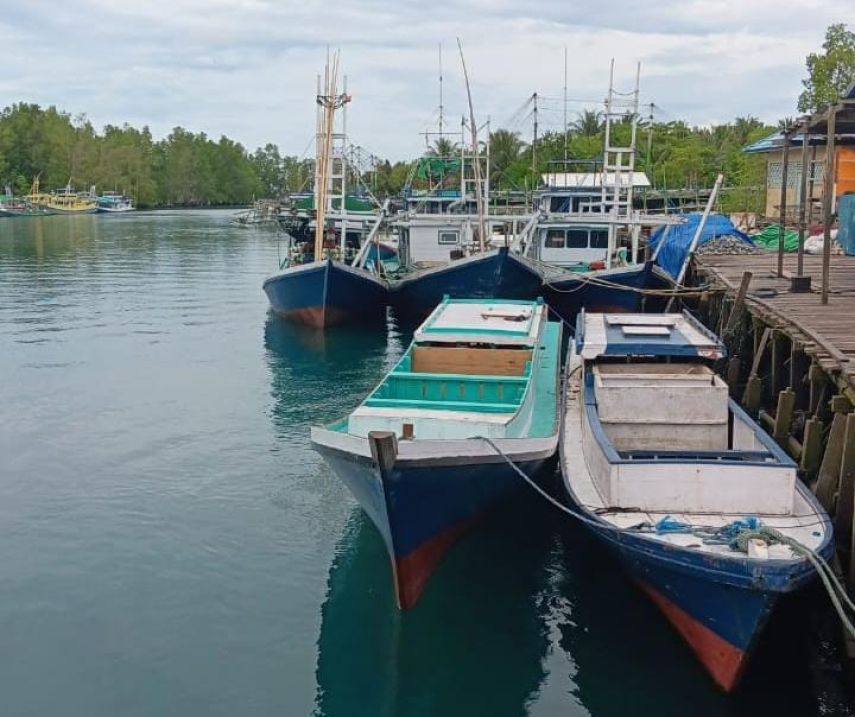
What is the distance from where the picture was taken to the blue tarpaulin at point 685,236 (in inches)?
1141

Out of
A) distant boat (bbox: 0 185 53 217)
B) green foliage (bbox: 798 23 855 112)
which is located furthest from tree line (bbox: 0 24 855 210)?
distant boat (bbox: 0 185 53 217)

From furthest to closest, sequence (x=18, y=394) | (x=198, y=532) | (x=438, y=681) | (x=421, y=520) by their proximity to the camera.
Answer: (x=18, y=394)
(x=198, y=532)
(x=421, y=520)
(x=438, y=681)

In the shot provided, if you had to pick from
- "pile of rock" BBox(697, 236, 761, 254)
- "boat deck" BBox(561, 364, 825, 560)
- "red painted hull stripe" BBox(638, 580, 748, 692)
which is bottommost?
"red painted hull stripe" BBox(638, 580, 748, 692)

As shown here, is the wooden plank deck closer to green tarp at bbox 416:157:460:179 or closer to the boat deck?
the boat deck

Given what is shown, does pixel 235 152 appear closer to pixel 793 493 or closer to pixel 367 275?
pixel 367 275

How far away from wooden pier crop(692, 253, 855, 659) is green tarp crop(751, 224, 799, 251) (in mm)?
3643

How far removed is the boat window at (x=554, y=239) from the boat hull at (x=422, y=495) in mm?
21012

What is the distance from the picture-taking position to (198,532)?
544 inches

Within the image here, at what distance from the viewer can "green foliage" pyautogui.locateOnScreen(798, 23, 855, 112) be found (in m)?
35.8

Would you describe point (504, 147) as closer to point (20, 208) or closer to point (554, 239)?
point (554, 239)

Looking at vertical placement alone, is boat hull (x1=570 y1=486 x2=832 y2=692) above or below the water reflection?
above

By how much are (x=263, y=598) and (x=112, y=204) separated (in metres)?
124

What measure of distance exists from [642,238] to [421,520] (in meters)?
27.5

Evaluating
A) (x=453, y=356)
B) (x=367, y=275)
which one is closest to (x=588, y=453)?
(x=453, y=356)
